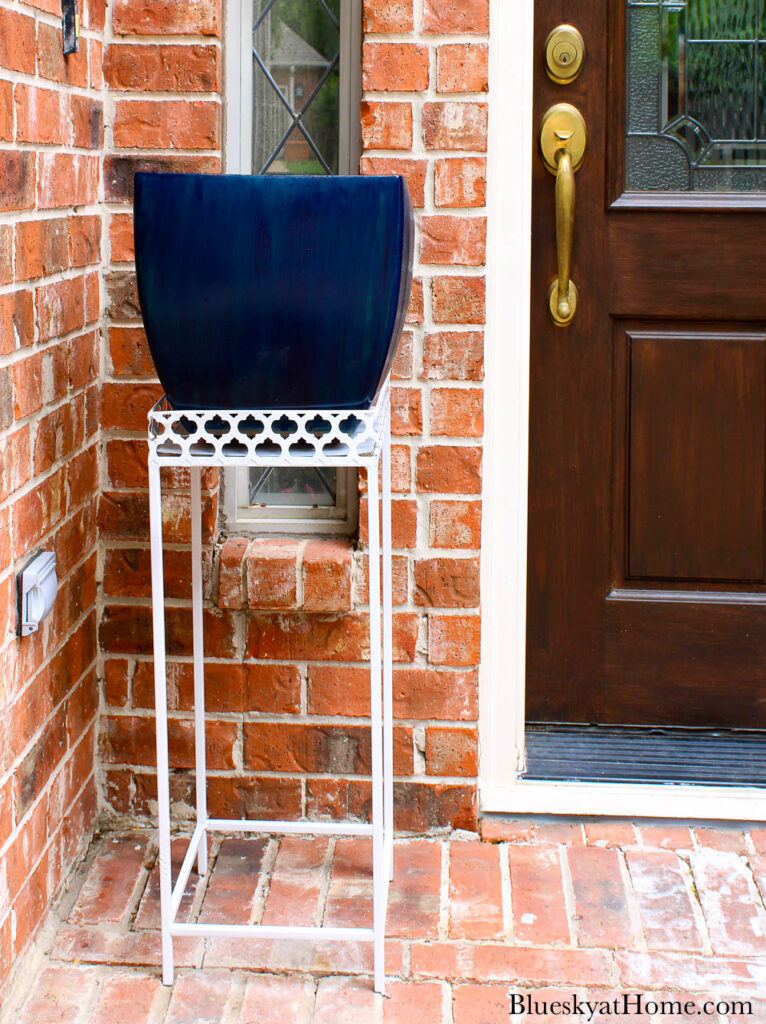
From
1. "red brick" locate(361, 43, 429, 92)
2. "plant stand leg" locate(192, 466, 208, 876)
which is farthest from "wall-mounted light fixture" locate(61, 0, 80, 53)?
"plant stand leg" locate(192, 466, 208, 876)

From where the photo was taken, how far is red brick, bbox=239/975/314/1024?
1.67 m

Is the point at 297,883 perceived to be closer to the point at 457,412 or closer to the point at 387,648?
the point at 387,648

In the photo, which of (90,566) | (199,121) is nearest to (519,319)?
(199,121)

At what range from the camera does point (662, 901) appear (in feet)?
6.40

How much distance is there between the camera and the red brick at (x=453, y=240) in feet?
6.61

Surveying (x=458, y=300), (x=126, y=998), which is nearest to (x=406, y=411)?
(x=458, y=300)

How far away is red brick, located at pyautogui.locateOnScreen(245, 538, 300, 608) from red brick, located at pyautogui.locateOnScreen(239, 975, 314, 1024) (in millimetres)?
603

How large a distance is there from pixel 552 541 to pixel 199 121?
3.25 ft

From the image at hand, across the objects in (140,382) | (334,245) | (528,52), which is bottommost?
(140,382)

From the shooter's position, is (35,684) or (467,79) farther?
(467,79)

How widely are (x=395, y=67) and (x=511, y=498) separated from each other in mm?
744

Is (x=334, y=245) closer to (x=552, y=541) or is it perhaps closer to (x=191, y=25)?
(x=191, y=25)

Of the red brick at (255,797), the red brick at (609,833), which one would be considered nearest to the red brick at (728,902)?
the red brick at (609,833)

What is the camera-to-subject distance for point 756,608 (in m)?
2.33
